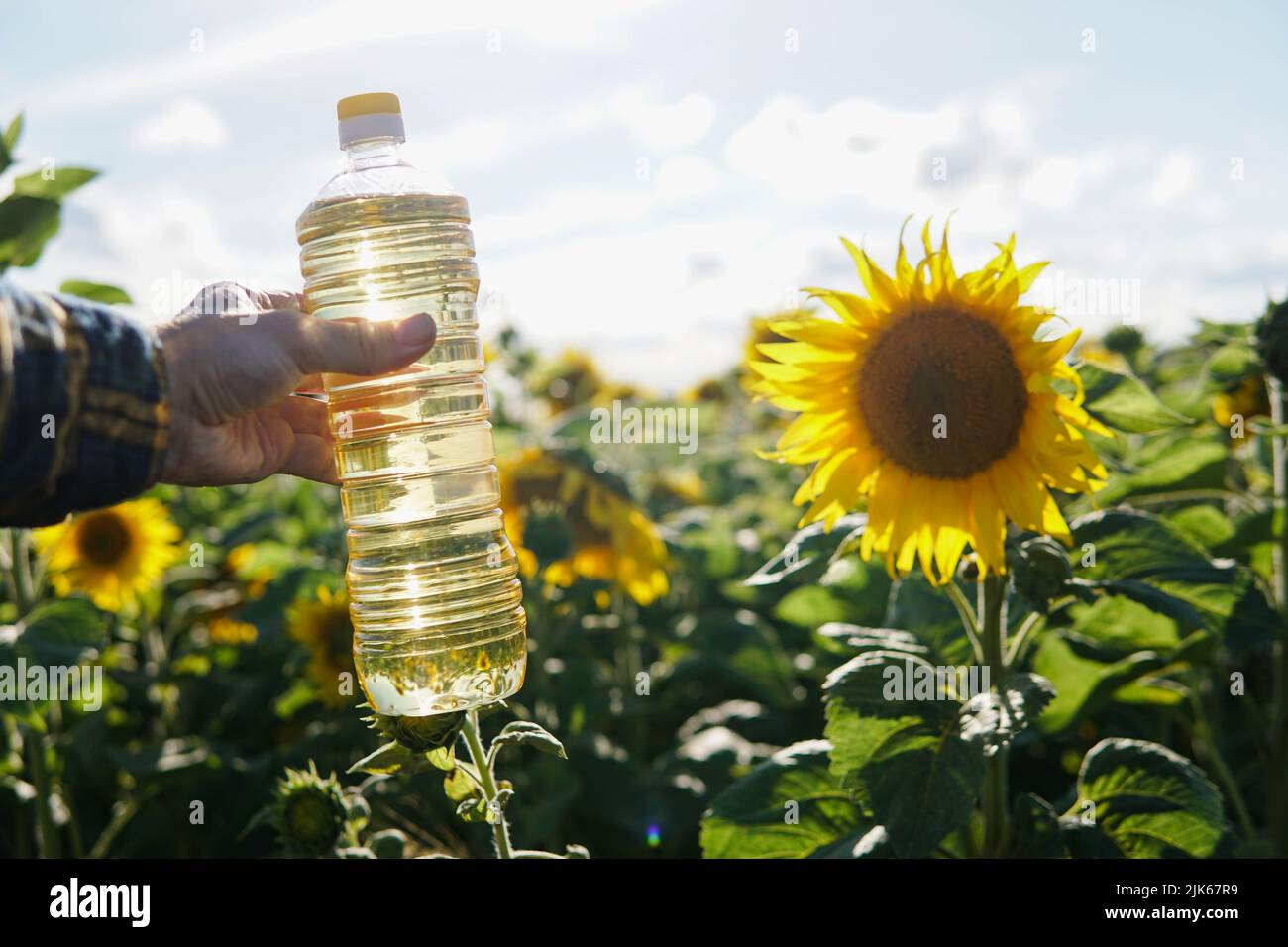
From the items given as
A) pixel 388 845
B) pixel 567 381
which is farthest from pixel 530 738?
pixel 567 381

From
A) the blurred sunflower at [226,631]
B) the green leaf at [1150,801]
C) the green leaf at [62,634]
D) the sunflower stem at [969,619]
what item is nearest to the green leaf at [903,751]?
the sunflower stem at [969,619]

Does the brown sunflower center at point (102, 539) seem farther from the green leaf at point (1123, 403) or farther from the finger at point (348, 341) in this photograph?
the green leaf at point (1123, 403)

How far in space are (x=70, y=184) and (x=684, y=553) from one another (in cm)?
276

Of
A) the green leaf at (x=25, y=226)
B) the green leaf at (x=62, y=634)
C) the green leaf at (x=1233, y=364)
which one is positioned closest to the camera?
the green leaf at (x=1233, y=364)

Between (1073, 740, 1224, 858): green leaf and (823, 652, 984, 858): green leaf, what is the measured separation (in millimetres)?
441

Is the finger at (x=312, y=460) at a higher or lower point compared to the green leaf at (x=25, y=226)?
lower

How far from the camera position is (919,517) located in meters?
2.60

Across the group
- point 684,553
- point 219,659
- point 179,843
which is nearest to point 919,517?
point 684,553

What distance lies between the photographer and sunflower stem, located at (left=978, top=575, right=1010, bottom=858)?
2.55m

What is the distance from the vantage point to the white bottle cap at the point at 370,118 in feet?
7.03

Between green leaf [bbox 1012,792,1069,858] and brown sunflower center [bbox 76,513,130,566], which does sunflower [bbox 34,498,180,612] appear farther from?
green leaf [bbox 1012,792,1069,858]

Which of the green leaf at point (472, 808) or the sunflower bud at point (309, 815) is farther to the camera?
the sunflower bud at point (309, 815)

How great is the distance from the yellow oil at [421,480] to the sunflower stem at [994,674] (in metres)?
1.03
